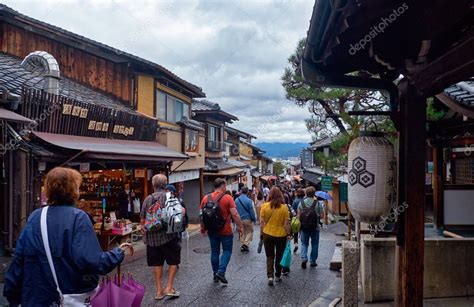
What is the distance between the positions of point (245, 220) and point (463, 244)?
20.6 feet

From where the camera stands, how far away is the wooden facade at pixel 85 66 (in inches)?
596

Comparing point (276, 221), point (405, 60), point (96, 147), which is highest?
point (405, 60)

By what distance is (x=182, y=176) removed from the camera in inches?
665

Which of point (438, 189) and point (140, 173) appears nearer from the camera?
point (438, 189)

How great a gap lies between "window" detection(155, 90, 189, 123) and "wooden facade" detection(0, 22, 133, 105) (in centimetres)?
140

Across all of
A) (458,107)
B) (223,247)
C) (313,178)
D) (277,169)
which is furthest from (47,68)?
(277,169)

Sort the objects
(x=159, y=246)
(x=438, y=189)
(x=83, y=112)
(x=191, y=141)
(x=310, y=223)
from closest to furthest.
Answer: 1. (x=159, y=246)
2. (x=438, y=189)
3. (x=310, y=223)
4. (x=83, y=112)
5. (x=191, y=141)

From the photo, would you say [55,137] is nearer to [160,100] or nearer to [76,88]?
[76,88]

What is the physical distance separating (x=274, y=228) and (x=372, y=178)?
3310 mm

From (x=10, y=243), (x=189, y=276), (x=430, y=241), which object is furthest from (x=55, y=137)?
(x=430, y=241)

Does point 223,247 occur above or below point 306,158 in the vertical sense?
below

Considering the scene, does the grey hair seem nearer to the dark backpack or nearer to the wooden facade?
the dark backpack

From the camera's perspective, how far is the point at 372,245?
582 cm

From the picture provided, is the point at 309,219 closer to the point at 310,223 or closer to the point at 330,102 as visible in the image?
the point at 310,223
